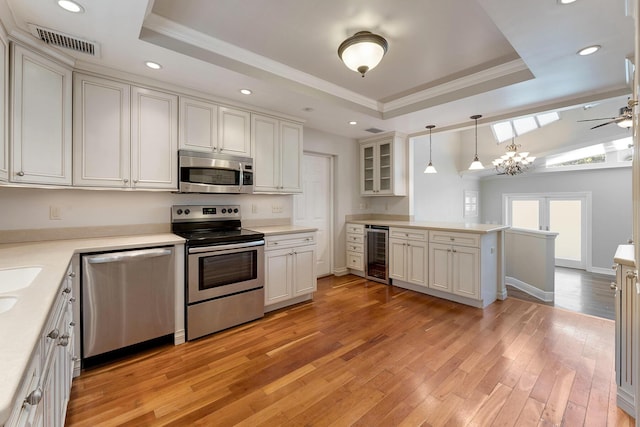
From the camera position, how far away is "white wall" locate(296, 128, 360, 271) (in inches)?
185

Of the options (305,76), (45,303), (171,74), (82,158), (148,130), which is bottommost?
(45,303)

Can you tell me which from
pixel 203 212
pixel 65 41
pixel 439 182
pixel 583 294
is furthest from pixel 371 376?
pixel 439 182

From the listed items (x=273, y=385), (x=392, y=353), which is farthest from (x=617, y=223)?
(x=273, y=385)

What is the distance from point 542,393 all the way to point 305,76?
3391mm

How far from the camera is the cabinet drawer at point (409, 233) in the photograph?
3846 millimetres

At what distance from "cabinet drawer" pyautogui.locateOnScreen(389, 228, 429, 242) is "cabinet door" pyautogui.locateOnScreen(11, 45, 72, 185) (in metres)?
3.76

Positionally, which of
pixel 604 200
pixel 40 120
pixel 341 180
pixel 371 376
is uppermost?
pixel 40 120

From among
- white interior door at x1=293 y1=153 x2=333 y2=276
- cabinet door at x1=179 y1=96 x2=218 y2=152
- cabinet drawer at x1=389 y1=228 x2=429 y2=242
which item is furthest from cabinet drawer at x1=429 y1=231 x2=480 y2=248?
cabinet door at x1=179 y1=96 x2=218 y2=152

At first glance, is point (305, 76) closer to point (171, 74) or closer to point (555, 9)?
point (171, 74)

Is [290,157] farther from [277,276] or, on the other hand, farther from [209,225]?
[277,276]

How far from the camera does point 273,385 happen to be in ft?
6.50

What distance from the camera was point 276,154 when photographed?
3.59 m

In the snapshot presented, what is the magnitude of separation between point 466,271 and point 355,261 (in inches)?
71.3

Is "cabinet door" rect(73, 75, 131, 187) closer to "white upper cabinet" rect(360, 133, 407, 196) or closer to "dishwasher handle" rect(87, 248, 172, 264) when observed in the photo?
"dishwasher handle" rect(87, 248, 172, 264)
